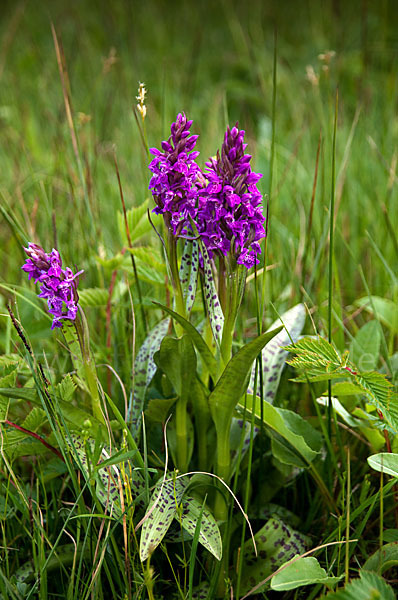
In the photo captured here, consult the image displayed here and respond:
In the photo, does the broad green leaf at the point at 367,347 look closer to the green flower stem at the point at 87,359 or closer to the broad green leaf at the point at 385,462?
the broad green leaf at the point at 385,462

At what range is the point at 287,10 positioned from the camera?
18.9ft

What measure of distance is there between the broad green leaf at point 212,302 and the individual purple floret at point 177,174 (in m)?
0.11

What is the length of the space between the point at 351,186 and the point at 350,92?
198cm

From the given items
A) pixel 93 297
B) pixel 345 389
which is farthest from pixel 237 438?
pixel 93 297

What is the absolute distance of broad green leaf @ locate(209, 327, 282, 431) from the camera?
37.3 inches

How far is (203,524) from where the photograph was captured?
39.8 inches

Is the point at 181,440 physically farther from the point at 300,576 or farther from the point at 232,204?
the point at 232,204

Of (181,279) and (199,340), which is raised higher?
(181,279)

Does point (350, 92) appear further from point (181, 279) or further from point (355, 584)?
point (355, 584)

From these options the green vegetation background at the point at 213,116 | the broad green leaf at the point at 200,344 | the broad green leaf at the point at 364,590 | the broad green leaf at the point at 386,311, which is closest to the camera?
the broad green leaf at the point at 364,590

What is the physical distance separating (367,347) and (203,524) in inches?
24.5

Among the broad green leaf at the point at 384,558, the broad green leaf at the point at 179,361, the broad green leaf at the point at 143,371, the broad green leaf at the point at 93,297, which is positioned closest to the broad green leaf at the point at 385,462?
the broad green leaf at the point at 384,558

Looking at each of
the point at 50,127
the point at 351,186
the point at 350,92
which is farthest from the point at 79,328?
the point at 350,92

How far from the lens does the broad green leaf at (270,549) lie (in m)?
1.10
